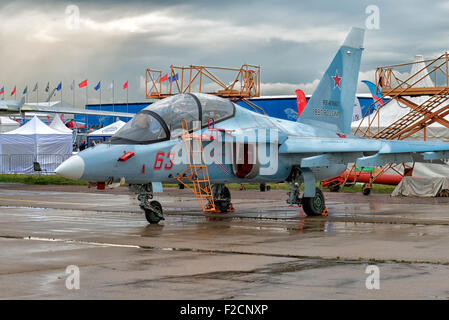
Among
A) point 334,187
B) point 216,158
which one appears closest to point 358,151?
point 216,158

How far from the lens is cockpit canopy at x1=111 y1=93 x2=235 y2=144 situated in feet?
46.8

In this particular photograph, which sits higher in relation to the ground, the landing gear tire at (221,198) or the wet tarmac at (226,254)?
the landing gear tire at (221,198)

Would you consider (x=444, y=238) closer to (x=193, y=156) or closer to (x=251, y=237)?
(x=251, y=237)

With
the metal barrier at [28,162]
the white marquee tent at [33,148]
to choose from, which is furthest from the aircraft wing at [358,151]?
the white marquee tent at [33,148]

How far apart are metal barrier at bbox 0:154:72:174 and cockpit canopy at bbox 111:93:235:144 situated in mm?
29071

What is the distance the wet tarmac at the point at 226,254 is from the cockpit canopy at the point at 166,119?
202 cm

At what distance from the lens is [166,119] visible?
47.5 ft

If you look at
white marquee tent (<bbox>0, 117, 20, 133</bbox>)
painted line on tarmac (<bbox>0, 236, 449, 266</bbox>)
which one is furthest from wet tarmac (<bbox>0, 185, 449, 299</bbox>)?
white marquee tent (<bbox>0, 117, 20, 133</bbox>)

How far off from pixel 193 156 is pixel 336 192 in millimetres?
15147

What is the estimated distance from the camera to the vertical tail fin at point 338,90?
61.9 feet

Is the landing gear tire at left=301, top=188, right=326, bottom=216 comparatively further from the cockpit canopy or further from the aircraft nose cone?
the aircraft nose cone

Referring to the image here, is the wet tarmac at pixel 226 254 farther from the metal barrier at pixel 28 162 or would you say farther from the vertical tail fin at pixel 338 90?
the metal barrier at pixel 28 162

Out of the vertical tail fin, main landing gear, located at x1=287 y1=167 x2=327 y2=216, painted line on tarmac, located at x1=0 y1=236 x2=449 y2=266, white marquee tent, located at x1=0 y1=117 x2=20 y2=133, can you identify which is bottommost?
painted line on tarmac, located at x1=0 y1=236 x2=449 y2=266

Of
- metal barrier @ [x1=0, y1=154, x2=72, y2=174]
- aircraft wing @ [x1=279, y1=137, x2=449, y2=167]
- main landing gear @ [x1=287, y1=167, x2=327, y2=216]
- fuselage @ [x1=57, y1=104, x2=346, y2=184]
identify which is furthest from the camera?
metal barrier @ [x1=0, y1=154, x2=72, y2=174]
